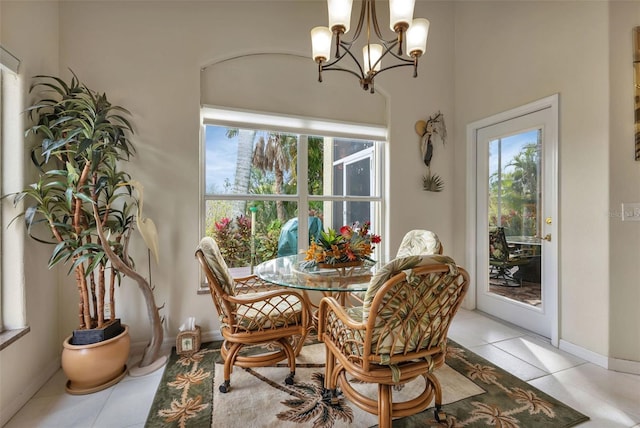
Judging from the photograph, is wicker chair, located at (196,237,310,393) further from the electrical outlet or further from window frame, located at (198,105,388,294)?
the electrical outlet

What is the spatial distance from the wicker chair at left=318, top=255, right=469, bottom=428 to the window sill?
1.87 meters

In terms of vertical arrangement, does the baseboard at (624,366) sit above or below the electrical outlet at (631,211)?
below

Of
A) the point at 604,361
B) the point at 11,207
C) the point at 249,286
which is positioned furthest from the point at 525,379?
the point at 11,207

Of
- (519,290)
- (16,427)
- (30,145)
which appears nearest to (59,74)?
(30,145)

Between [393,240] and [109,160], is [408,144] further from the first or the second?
[109,160]

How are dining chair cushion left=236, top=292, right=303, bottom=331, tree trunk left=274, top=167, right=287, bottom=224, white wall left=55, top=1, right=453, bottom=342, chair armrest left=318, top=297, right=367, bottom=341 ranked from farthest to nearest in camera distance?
tree trunk left=274, top=167, right=287, bottom=224 → white wall left=55, top=1, right=453, bottom=342 → dining chair cushion left=236, top=292, right=303, bottom=331 → chair armrest left=318, top=297, right=367, bottom=341

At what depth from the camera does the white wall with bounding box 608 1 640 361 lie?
2.12 m

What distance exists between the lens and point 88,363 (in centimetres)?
186

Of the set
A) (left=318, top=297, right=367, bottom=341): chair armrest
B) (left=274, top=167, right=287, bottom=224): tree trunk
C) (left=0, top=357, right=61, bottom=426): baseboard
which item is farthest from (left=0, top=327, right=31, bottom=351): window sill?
(left=274, top=167, right=287, bottom=224): tree trunk

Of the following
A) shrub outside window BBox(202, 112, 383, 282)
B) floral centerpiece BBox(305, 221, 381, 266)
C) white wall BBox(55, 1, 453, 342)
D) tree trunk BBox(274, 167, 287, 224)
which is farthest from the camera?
tree trunk BBox(274, 167, 287, 224)

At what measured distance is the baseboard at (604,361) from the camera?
2.11m

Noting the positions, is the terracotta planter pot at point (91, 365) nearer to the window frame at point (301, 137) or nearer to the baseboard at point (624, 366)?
the window frame at point (301, 137)

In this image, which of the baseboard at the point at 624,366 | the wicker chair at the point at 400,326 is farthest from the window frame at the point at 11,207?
the baseboard at the point at 624,366

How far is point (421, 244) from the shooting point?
2.31 metres
